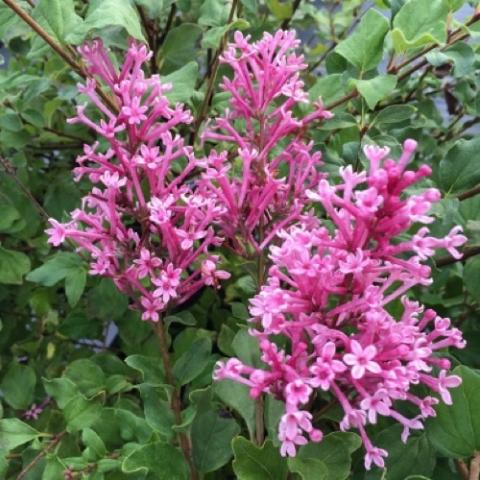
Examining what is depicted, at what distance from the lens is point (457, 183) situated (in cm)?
69

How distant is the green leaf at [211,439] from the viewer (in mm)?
Answer: 590

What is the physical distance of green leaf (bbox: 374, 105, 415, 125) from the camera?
688 mm

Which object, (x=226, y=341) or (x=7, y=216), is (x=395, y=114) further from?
(x=7, y=216)

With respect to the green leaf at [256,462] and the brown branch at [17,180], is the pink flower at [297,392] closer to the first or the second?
the green leaf at [256,462]

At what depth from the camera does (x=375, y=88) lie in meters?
0.62

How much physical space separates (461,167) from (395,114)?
0.28ft

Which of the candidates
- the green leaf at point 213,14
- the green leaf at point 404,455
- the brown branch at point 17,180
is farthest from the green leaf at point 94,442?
the green leaf at point 213,14

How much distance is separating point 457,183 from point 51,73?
1.67 ft

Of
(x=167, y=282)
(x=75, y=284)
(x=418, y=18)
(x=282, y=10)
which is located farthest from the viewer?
(x=282, y=10)

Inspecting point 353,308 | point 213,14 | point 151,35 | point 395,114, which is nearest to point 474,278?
point 395,114

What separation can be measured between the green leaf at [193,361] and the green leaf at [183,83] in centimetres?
24

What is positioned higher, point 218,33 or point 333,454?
point 218,33

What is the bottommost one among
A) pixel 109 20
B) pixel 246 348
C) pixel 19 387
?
pixel 19 387

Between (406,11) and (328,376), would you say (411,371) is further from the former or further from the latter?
(406,11)
